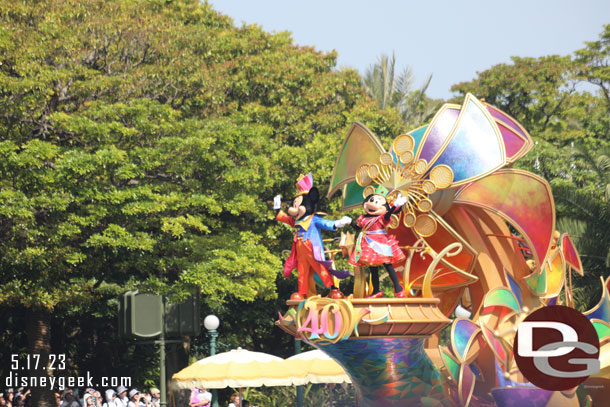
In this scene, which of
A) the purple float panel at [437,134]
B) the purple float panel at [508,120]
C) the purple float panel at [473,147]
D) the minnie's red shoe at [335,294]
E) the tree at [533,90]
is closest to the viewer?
the minnie's red shoe at [335,294]

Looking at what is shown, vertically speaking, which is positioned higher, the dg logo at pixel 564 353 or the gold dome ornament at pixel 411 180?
the gold dome ornament at pixel 411 180

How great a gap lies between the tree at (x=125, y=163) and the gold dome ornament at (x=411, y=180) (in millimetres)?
8207

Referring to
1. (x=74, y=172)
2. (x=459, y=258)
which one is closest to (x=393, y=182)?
(x=459, y=258)

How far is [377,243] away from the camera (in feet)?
41.4

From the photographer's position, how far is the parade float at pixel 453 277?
1248cm

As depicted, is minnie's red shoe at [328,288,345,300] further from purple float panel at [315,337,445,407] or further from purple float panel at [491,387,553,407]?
purple float panel at [491,387,553,407]

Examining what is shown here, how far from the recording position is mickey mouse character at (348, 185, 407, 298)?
12.6 m

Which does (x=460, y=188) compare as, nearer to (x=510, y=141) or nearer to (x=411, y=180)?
(x=411, y=180)

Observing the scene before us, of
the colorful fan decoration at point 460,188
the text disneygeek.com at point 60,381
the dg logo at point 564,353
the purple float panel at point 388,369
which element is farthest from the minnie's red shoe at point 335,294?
the text disneygeek.com at point 60,381

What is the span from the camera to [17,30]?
2153 centimetres

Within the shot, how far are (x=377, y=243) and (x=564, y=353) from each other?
4066 millimetres

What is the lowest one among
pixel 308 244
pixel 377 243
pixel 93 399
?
pixel 93 399

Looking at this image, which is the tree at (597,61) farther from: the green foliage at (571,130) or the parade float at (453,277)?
the parade float at (453,277)

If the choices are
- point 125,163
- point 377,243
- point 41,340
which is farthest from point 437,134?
point 41,340
